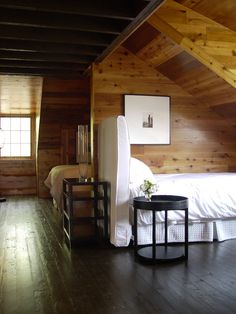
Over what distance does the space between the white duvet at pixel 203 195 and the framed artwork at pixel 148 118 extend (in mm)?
955

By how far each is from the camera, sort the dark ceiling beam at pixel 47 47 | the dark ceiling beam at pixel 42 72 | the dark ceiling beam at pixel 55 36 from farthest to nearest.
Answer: the dark ceiling beam at pixel 42 72 → the dark ceiling beam at pixel 47 47 → the dark ceiling beam at pixel 55 36

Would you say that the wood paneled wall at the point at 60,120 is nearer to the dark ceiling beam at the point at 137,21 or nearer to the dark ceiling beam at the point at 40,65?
the dark ceiling beam at the point at 40,65

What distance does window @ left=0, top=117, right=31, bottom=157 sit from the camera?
8.89m

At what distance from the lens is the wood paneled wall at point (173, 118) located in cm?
474

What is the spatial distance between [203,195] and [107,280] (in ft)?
5.35

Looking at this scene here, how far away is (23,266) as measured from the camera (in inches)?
129

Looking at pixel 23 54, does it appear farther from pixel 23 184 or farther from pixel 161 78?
pixel 23 184

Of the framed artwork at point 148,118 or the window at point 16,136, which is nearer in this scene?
the framed artwork at point 148,118

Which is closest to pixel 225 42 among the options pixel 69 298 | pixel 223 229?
pixel 223 229

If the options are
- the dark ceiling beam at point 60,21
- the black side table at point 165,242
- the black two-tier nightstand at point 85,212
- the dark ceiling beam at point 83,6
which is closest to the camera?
the dark ceiling beam at point 83,6

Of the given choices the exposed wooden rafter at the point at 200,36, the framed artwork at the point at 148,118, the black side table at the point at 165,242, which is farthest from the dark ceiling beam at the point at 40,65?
the black side table at the point at 165,242

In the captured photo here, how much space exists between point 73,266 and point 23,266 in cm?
46

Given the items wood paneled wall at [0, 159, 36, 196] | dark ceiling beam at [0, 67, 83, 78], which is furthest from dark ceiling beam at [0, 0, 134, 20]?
wood paneled wall at [0, 159, 36, 196]

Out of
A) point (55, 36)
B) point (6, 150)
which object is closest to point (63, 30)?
point (55, 36)
